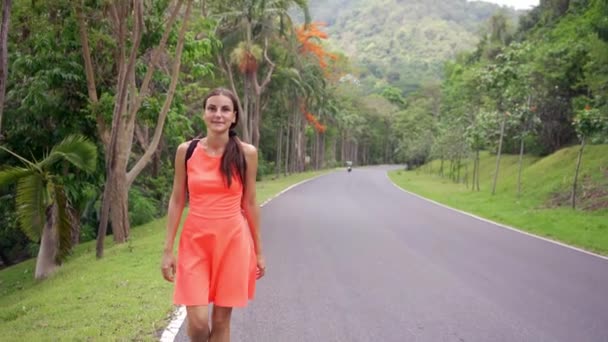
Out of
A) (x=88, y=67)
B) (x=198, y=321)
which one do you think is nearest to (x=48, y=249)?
(x=88, y=67)

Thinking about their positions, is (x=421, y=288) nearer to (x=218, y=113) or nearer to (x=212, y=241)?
(x=212, y=241)

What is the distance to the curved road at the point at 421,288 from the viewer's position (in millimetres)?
5898

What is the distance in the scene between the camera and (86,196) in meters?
13.4

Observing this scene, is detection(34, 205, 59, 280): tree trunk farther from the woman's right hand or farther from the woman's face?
the woman's face

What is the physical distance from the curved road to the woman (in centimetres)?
195

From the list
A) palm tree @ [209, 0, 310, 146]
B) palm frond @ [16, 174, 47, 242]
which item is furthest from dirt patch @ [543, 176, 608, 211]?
palm frond @ [16, 174, 47, 242]

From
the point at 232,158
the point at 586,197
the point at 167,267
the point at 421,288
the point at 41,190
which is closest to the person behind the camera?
the point at 232,158

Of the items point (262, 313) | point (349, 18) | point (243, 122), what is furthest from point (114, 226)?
point (349, 18)

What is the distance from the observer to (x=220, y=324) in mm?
3779

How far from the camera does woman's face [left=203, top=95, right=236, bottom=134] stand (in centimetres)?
377

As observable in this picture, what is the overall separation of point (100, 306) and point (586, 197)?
59.1 ft

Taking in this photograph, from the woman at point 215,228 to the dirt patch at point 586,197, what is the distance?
16.7 m

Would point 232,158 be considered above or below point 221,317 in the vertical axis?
above

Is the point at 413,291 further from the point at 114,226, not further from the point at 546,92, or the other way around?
the point at 546,92
